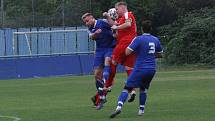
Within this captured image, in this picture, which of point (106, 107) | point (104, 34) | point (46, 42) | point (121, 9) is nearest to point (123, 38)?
point (121, 9)

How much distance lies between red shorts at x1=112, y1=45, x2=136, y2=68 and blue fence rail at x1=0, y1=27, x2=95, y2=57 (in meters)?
31.2

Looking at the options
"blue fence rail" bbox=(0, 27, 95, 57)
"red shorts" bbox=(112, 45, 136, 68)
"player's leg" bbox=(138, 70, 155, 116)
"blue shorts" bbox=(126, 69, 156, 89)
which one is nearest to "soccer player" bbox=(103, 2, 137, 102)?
"red shorts" bbox=(112, 45, 136, 68)

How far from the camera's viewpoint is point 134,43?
13.7 m

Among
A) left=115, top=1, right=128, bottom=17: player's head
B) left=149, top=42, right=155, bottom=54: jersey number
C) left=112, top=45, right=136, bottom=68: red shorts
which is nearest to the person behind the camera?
left=149, top=42, right=155, bottom=54: jersey number

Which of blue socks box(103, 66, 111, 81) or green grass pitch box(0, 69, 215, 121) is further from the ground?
blue socks box(103, 66, 111, 81)

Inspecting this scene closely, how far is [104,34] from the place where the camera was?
54.1ft

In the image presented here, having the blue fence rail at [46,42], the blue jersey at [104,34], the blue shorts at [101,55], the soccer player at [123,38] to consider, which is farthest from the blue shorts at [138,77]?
the blue fence rail at [46,42]

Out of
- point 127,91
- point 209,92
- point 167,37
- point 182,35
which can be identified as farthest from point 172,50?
point 127,91

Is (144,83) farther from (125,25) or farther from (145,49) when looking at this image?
(125,25)

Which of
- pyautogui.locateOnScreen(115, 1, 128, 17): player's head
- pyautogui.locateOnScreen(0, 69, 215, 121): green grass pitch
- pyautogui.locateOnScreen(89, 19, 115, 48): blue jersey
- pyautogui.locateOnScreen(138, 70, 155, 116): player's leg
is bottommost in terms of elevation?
pyautogui.locateOnScreen(0, 69, 215, 121): green grass pitch

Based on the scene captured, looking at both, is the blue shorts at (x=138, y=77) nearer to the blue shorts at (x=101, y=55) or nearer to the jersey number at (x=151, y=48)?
the jersey number at (x=151, y=48)

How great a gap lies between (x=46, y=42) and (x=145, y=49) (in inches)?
1362

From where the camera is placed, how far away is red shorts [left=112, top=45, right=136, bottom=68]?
15492 millimetres

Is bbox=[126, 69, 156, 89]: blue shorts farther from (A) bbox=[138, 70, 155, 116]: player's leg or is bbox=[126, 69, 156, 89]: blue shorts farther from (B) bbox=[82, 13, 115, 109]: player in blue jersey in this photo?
(B) bbox=[82, 13, 115, 109]: player in blue jersey
